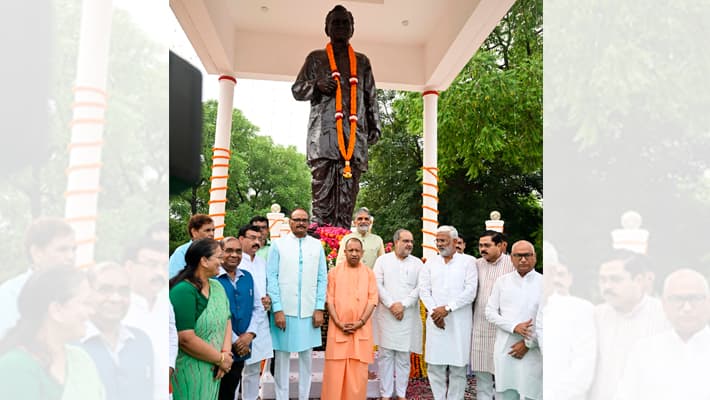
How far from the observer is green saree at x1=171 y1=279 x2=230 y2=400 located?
10.8 feet

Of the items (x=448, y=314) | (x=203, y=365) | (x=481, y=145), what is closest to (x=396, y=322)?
(x=448, y=314)

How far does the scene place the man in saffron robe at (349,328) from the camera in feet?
16.4

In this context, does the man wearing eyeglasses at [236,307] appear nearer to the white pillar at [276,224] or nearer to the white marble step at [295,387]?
the white marble step at [295,387]

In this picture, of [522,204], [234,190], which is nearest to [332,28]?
[522,204]

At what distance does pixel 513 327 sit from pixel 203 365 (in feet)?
7.73

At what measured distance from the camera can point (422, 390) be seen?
5.93 m

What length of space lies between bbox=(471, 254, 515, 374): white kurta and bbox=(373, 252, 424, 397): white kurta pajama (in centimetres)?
61

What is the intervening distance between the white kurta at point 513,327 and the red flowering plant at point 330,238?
87.8 inches
